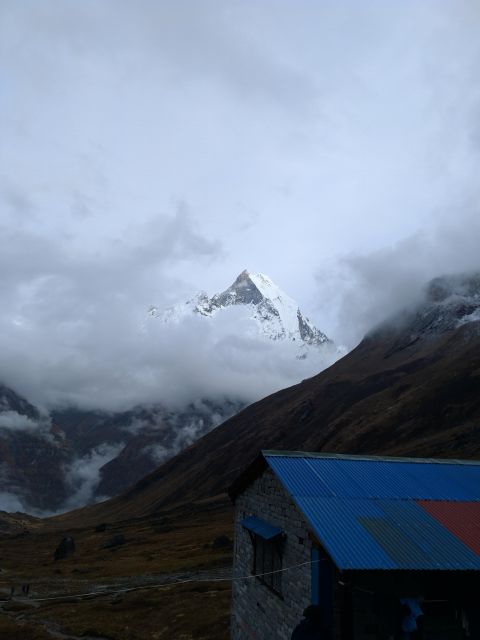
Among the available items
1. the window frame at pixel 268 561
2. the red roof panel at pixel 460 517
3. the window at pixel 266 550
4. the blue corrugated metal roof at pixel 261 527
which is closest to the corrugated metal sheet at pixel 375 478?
the red roof panel at pixel 460 517

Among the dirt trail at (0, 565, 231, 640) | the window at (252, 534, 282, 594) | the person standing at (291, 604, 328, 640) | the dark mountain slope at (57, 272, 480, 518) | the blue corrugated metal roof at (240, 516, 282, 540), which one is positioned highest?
the dark mountain slope at (57, 272, 480, 518)

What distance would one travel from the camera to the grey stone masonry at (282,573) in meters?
16.9

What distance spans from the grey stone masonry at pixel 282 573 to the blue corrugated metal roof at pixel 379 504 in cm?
88

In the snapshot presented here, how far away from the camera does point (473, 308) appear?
163 metres

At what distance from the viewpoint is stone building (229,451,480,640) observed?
587 inches

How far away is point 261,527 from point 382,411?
370 feet

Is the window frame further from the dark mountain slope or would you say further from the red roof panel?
the dark mountain slope

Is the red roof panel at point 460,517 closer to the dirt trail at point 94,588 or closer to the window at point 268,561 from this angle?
the window at point 268,561

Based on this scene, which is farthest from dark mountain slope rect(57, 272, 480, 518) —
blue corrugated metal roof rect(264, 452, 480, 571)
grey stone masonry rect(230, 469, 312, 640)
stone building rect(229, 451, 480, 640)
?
stone building rect(229, 451, 480, 640)

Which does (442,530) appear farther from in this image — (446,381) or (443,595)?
(446,381)

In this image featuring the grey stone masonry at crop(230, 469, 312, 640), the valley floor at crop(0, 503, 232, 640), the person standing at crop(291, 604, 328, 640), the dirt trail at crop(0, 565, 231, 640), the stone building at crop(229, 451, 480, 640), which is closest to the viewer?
the person standing at crop(291, 604, 328, 640)

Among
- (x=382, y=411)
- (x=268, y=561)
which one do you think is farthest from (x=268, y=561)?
(x=382, y=411)

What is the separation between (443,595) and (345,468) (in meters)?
5.44

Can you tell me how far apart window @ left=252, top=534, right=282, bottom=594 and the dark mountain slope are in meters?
59.4
